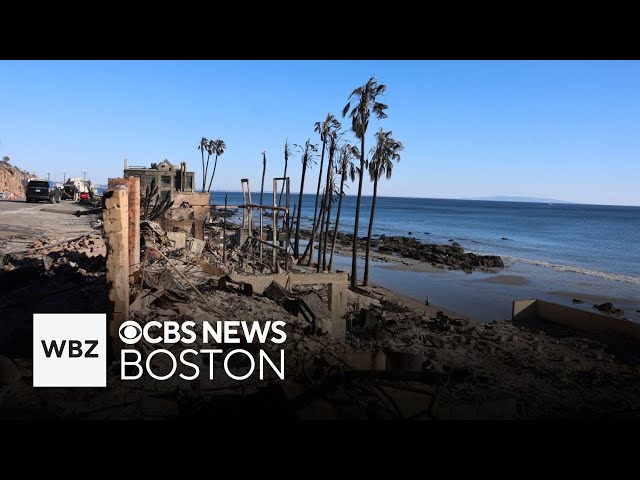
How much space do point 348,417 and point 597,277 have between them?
3698cm

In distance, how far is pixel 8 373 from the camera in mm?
7102

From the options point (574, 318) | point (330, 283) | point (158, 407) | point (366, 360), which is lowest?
point (574, 318)

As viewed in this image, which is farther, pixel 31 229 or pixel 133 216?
pixel 31 229

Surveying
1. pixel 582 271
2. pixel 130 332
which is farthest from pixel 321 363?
pixel 582 271

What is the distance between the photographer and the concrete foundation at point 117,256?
7848mm

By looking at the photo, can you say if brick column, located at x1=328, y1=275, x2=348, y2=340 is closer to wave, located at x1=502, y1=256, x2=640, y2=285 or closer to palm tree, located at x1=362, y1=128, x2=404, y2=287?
palm tree, located at x1=362, y1=128, x2=404, y2=287

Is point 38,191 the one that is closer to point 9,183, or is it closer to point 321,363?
point 9,183

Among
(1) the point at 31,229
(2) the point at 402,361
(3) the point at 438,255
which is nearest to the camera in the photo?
(2) the point at 402,361

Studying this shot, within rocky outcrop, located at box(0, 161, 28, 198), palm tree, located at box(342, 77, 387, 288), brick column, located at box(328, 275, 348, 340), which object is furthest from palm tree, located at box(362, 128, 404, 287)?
rocky outcrop, located at box(0, 161, 28, 198)

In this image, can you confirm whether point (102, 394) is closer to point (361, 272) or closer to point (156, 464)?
point (156, 464)

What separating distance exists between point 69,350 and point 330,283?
7.11m

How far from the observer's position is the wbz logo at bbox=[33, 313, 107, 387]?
7203mm

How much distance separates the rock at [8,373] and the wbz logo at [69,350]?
0.80ft

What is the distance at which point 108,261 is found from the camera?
26.2ft
